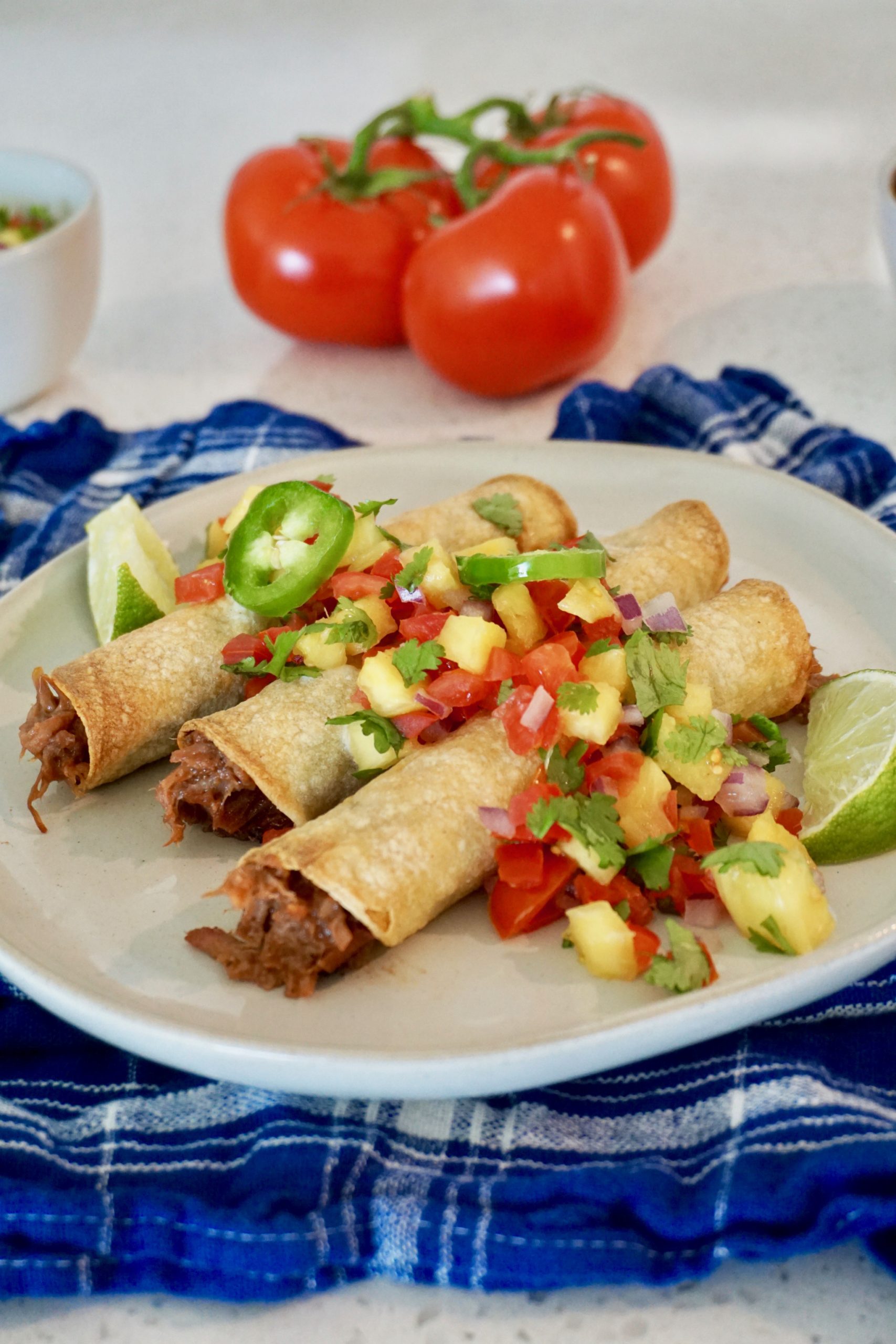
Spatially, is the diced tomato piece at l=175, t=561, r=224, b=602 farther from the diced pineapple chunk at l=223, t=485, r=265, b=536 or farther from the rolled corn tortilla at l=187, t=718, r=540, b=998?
the rolled corn tortilla at l=187, t=718, r=540, b=998

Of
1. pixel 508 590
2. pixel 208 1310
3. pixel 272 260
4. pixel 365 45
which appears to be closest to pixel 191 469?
pixel 272 260

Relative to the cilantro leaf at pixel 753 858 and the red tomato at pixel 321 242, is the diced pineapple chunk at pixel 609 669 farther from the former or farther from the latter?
the red tomato at pixel 321 242

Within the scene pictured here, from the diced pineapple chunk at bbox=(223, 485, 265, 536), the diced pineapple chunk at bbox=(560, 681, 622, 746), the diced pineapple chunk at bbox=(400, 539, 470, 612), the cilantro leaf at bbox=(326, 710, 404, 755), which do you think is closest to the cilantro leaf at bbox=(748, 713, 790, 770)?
the diced pineapple chunk at bbox=(560, 681, 622, 746)

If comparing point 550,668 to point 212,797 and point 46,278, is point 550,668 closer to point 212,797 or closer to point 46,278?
point 212,797

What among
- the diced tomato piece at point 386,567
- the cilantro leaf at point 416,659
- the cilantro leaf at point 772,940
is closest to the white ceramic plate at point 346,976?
the cilantro leaf at point 772,940

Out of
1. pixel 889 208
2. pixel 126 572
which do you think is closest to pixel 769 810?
pixel 126 572
